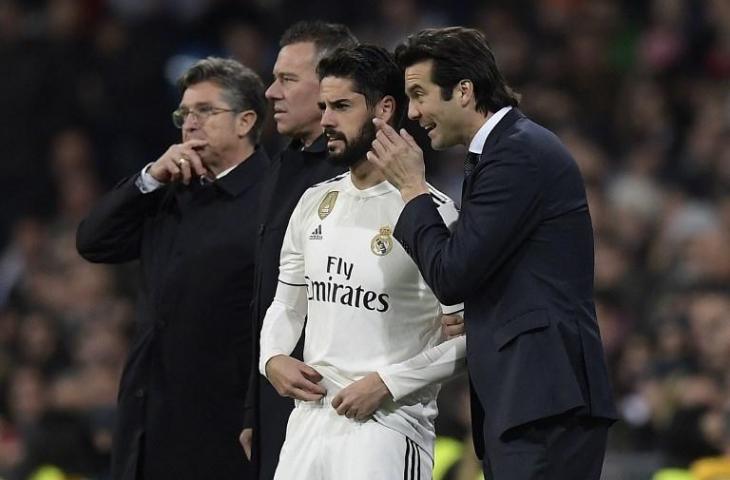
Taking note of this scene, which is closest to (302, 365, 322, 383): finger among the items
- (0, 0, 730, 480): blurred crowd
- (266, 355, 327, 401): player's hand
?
(266, 355, 327, 401): player's hand

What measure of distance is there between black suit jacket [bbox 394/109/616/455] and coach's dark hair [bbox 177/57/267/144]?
143cm

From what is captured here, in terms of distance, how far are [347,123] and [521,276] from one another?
2.33 ft

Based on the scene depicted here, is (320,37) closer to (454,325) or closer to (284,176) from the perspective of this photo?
(284,176)

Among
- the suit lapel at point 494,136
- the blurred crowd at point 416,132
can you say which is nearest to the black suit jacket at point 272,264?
the suit lapel at point 494,136

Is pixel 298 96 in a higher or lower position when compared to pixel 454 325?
higher

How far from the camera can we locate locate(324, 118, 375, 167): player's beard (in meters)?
4.32

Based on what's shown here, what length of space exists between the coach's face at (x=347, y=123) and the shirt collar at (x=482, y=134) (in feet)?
1.16

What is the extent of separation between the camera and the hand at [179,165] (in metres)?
5.12

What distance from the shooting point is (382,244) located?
4.25m

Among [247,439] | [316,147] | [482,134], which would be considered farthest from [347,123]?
[247,439]

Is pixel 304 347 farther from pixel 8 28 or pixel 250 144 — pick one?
pixel 8 28

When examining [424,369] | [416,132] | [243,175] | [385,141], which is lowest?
[424,369]

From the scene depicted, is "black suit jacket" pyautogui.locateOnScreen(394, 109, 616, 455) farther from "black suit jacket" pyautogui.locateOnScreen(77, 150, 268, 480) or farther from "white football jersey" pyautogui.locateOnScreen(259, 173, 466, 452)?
"black suit jacket" pyautogui.locateOnScreen(77, 150, 268, 480)

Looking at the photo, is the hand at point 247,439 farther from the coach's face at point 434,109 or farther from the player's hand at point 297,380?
the coach's face at point 434,109
